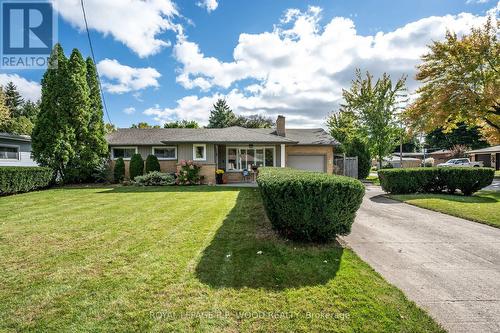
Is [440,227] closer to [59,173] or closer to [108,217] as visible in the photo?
[108,217]

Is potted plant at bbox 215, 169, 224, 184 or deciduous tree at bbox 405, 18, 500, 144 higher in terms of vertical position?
deciduous tree at bbox 405, 18, 500, 144

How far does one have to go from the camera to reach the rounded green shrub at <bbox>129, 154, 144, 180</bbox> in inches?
691

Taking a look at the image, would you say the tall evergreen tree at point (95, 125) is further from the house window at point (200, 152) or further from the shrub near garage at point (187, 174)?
the house window at point (200, 152)

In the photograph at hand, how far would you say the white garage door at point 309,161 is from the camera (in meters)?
20.5

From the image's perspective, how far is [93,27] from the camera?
43.6 ft

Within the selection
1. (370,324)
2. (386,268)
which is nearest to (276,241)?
(386,268)

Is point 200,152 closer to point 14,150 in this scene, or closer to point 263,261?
point 14,150

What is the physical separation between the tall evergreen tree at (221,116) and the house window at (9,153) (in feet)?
108

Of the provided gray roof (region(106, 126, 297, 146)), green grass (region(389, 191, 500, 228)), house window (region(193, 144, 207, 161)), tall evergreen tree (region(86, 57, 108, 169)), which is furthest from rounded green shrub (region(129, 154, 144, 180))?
green grass (region(389, 191, 500, 228))

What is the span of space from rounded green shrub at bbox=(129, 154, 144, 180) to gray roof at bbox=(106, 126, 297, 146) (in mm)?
1459

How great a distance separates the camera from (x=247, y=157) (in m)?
18.7

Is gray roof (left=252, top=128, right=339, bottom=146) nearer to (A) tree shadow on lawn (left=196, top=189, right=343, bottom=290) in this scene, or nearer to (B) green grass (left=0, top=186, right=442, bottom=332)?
(A) tree shadow on lawn (left=196, top=189, right=343, bottom=290)

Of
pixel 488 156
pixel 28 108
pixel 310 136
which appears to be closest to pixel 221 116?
pixel 310 136

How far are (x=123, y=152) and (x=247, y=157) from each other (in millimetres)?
9675
